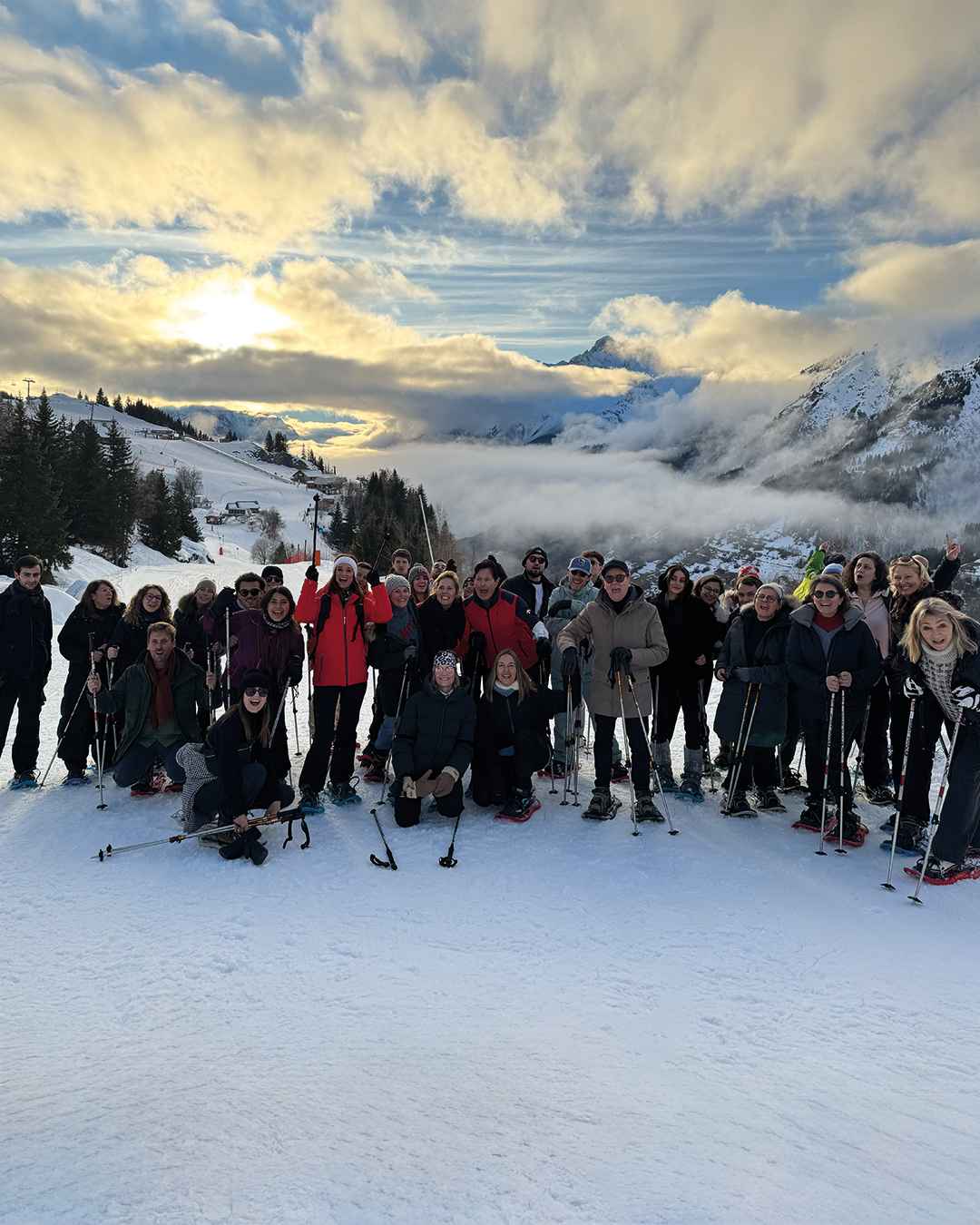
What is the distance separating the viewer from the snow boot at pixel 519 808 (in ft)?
23.1

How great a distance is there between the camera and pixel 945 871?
5.79 meters

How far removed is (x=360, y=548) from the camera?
6950cm

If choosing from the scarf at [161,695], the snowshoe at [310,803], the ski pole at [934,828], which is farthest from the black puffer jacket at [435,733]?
the ski pole at [934,828]

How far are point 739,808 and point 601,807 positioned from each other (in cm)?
136

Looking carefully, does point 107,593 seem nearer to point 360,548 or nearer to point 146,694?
point 146,694

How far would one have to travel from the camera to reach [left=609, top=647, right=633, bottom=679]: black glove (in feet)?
22.0

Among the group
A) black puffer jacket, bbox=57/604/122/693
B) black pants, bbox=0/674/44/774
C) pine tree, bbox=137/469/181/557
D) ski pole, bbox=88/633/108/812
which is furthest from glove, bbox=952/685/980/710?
pine tree, bbox=137/469/181/557

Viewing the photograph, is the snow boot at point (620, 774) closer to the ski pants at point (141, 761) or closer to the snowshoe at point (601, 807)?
the snowshoe at point (601, 807)

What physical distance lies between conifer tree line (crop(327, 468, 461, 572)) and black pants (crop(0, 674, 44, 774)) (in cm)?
5465

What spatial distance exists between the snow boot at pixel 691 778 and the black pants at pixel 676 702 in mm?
83

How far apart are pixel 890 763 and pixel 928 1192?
19.2 ft

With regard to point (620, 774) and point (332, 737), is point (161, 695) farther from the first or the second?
point (620, 774)

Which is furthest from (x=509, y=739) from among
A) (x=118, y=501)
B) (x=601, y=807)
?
(x=118, y=501)

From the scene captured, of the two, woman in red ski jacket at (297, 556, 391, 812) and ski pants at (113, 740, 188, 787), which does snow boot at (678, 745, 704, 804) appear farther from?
ski pants at (113, 740, 188, 787)
